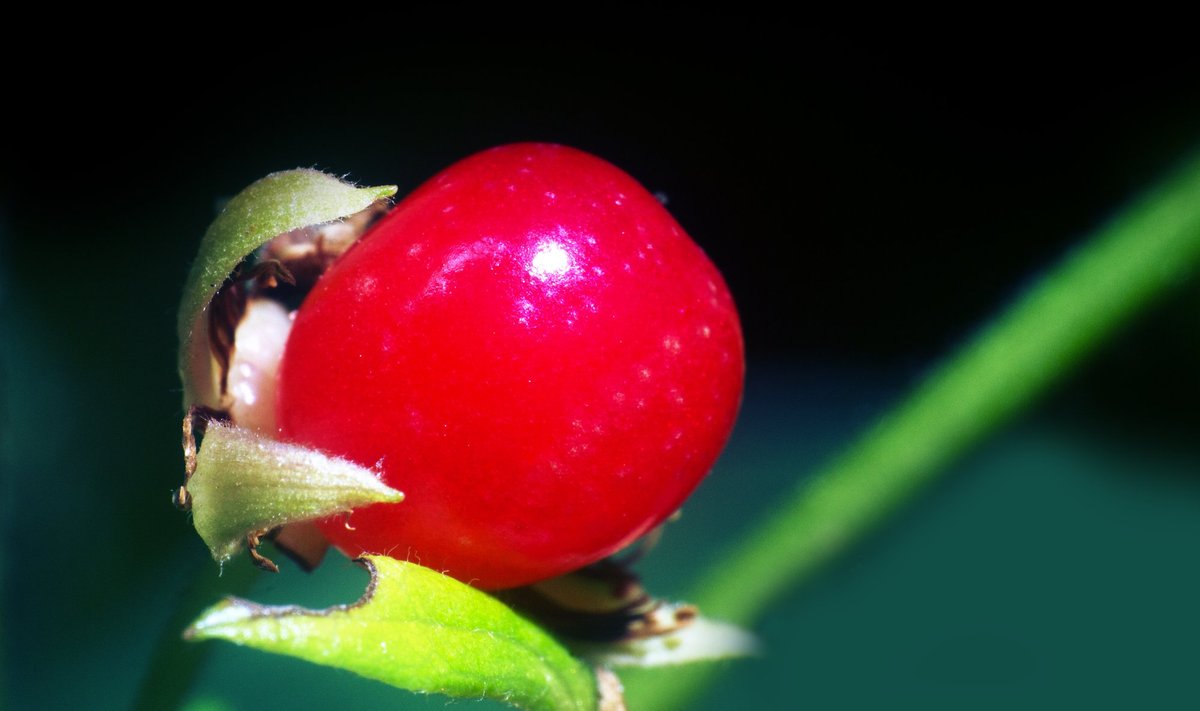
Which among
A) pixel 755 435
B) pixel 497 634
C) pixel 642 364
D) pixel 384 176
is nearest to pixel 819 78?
pixel 755 435

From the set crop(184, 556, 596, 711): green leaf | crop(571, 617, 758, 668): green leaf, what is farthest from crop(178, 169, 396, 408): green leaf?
crop(571, 617, 758, 668): green leaf

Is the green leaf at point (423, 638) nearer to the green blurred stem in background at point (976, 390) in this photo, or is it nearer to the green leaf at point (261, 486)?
the green leaf at point (261, 486)

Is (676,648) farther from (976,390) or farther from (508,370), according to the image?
(976,390)

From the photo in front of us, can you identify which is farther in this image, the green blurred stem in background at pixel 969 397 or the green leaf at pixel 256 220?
the green blurred stem in background at pixel 969 397

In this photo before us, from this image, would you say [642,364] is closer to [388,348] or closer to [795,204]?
[388,348]

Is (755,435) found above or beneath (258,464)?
above

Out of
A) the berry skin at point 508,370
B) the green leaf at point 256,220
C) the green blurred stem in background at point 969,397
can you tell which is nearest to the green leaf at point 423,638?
the berry skin at point 508,370

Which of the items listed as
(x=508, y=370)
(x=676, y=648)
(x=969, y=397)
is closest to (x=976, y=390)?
(x=969, y=397)
